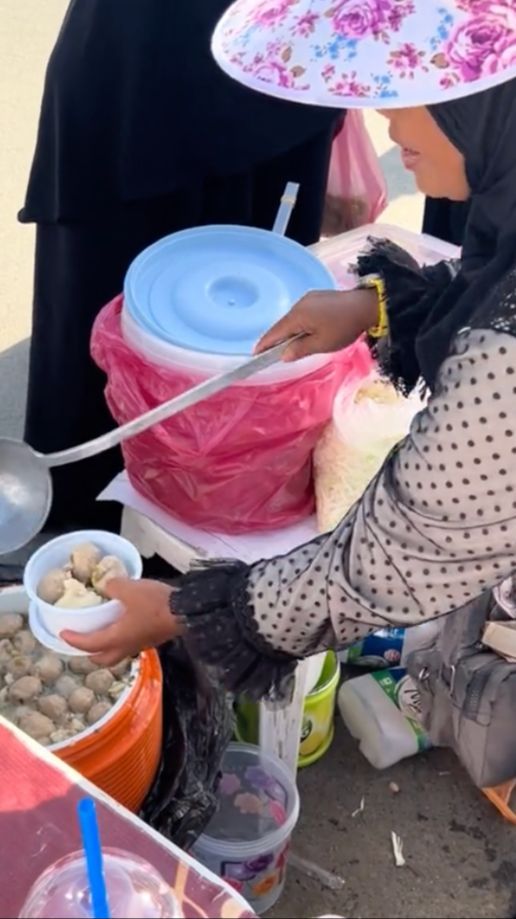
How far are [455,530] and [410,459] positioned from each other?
0.07 metres

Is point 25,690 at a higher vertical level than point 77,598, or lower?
lower

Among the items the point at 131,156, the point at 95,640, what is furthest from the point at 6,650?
the point at 131,156

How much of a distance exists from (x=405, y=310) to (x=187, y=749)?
0.70 meters

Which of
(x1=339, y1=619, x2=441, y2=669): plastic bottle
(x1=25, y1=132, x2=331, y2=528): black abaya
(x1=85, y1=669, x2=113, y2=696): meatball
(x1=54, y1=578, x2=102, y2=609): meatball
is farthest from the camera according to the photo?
(x1=339, y1=619, x2=441, y2=669): plastic bottle

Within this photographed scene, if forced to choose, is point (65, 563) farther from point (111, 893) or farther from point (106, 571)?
point (111, 893)

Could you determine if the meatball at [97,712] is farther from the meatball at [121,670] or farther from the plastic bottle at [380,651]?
the plastic bottle at [380,651]

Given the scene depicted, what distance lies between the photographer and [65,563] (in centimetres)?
147

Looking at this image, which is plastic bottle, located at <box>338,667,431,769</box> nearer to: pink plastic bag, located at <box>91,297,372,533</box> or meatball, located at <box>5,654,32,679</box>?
pink plastic bag, located at <box>91,297,372,533</box>

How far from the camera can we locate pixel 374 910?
1818mm

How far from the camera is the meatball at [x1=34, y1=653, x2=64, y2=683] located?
159 cm

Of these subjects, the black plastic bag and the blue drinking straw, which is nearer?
the blue drinking straw

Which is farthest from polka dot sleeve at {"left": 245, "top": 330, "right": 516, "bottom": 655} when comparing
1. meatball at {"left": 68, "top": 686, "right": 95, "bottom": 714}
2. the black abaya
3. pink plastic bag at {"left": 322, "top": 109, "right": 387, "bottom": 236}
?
pink plastic bag at {"left": 322, "top": 109, "right": 387, "bottom": 236}

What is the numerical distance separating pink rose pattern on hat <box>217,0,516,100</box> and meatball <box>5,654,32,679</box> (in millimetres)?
919

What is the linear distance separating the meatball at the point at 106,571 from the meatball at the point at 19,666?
239mm
